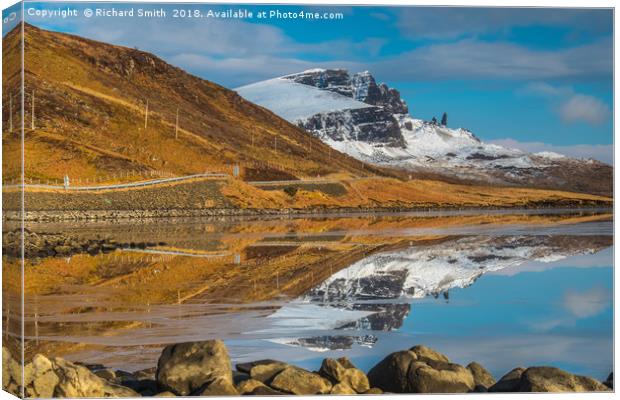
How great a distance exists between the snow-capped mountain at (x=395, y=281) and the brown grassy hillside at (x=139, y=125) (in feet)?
41.6

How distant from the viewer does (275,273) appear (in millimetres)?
21359

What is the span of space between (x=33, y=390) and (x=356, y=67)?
27.8ft

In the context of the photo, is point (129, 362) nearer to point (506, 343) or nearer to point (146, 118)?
point (506, 343)

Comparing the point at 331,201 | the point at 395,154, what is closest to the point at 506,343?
the point at 331,201

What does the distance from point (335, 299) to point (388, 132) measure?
1691cm

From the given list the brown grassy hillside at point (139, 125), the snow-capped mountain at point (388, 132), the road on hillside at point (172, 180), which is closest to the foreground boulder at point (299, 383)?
the snow-capped mountain at point (388, 132)

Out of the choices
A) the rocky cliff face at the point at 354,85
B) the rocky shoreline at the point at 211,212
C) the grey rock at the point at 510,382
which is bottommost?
the grey rock at the point at 510,382

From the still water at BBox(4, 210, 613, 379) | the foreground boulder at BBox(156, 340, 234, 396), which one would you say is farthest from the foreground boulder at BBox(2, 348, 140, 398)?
the still water at BBox(4, 210, 613, 379)

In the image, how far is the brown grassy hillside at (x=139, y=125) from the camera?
44375mm

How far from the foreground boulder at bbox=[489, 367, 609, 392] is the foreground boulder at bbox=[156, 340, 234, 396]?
310 cm

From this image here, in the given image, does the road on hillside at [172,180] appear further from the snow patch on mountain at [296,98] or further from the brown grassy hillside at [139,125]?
the snow patch on mountain at [296,98]

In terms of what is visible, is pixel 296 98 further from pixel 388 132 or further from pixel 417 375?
pixel 417 375

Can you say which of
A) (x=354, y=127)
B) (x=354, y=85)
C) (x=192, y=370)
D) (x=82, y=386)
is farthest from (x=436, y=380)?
(x=354, y=127)

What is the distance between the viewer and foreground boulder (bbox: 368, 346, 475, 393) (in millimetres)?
11445
